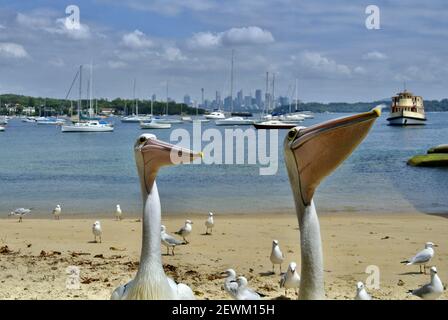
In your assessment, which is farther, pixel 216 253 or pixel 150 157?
pixel 216 253

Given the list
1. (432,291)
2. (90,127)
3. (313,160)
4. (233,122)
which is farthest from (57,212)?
(233,122)

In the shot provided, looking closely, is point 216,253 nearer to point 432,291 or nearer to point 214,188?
point 432,291

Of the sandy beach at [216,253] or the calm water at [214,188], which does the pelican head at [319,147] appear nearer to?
the sandy beach at [216,253]

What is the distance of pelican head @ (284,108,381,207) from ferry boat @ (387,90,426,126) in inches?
3321

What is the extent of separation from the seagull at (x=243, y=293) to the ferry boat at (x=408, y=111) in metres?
81.1

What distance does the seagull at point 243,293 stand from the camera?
6621 mm

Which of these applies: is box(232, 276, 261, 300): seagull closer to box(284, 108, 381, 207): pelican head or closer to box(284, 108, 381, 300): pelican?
box(284, 108, 381, 300): pelican

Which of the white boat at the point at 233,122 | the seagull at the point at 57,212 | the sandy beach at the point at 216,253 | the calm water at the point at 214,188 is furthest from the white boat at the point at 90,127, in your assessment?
the sandy beach at the point at 216,253

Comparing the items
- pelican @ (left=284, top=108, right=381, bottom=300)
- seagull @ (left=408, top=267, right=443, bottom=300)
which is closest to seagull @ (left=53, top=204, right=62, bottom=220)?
seagull @ (left=408, top=267, right=443, bottom=300)

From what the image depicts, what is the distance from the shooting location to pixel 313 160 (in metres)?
3.61

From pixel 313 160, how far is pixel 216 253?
8.16 meters
